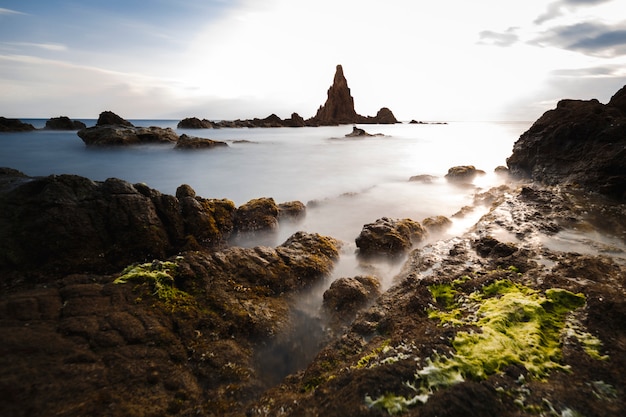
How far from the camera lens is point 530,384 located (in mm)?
3387

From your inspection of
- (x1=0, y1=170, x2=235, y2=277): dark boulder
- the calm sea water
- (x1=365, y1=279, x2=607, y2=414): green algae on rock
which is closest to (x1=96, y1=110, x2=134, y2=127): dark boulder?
the calm sea water

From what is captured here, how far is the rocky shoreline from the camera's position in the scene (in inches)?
137

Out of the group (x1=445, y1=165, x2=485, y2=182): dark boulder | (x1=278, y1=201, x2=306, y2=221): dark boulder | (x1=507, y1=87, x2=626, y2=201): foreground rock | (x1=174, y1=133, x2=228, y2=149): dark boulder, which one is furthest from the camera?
(x1=174, y1=133, x2=228, y2=149): dark boulder

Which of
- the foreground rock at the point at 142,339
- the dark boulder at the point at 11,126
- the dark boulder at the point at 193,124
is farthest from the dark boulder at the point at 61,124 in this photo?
the foreground rock at the point at 142,339

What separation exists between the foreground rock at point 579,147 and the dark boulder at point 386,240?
25.7 ft

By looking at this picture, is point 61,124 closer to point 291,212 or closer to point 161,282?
point 291,212

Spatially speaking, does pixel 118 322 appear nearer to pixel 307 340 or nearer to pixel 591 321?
pixel 307 340

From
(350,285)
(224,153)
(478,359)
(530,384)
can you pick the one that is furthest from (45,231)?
(224,153)

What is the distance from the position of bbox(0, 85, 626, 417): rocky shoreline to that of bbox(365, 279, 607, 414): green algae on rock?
0.02 metres

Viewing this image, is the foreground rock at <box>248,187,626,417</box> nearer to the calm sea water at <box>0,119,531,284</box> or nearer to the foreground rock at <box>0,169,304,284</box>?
the calm sea water at <box>0,119,531,284</box>

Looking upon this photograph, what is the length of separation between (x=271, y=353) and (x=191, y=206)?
5.76 m

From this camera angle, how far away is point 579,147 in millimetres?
13625

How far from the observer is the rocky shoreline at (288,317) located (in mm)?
3475

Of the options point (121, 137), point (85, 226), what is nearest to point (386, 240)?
point (85, 226)
